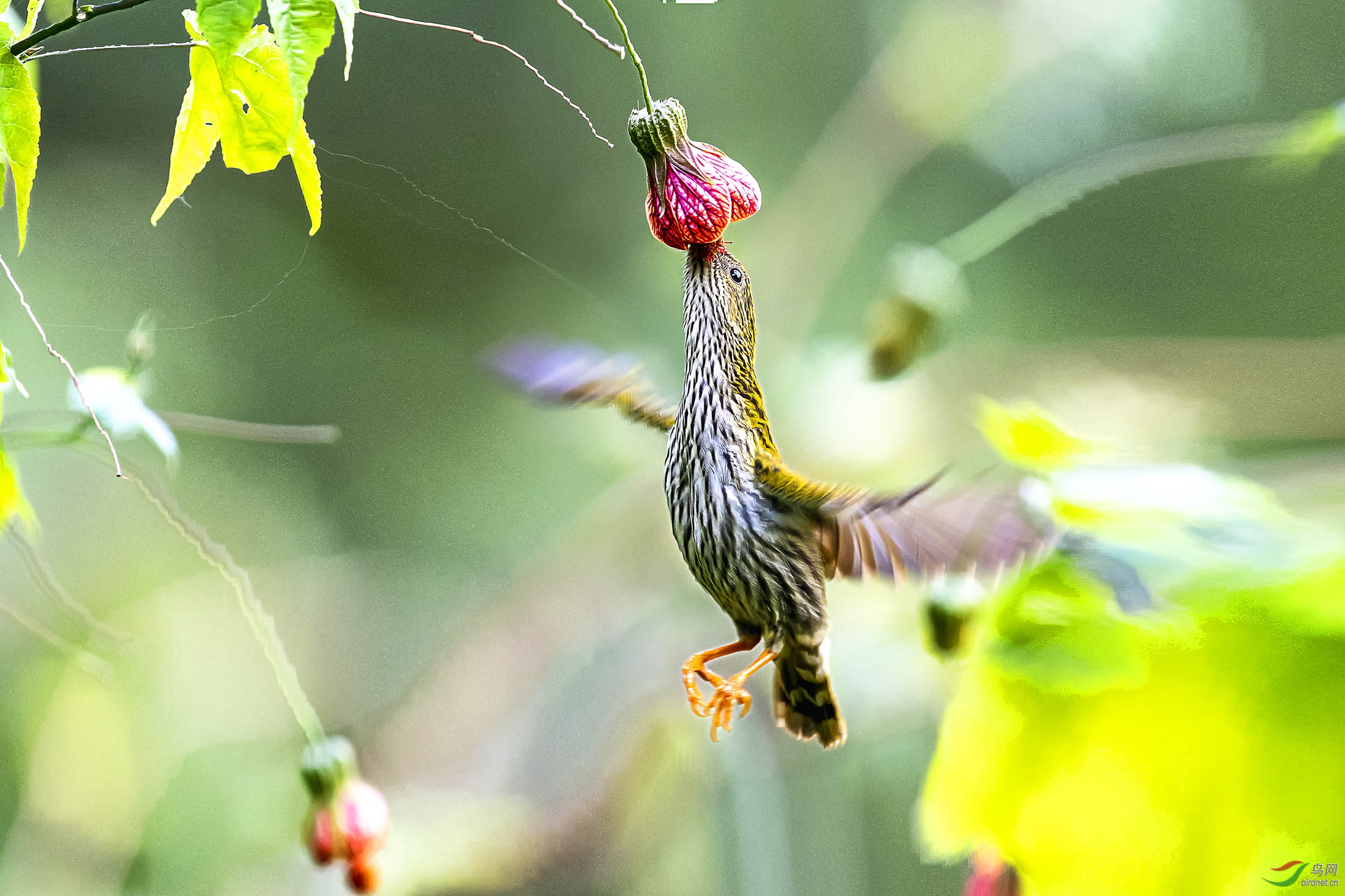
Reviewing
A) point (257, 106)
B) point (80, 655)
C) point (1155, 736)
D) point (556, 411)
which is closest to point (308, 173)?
point (257, 106)

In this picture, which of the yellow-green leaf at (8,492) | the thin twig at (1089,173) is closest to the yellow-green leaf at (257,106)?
the yellow-green leaf at (8,492)

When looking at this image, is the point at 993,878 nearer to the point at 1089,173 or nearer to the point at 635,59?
the point at 635,59

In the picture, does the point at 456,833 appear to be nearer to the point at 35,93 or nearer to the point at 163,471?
the point at 163,471

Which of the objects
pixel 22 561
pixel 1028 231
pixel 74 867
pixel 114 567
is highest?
pixel 1028 231

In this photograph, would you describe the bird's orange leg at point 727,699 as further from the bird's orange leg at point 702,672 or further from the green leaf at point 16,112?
the green leaf at point 16,112

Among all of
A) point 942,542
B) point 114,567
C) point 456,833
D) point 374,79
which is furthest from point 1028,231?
point 942,542

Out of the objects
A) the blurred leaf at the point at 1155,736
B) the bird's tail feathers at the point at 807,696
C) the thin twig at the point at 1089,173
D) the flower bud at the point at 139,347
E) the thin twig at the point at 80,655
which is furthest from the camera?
the thin twig at the point at 80,655
